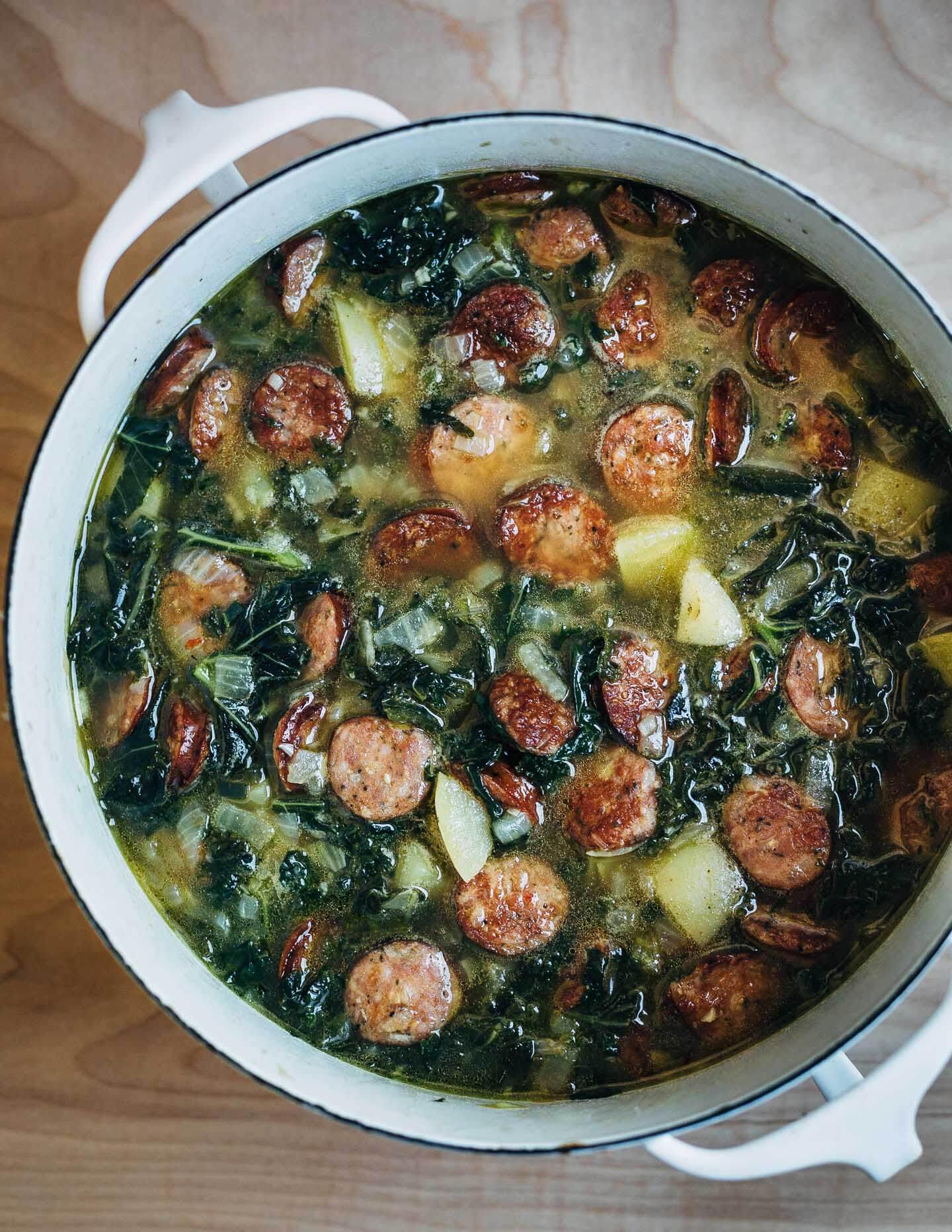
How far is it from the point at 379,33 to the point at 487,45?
0.93ft

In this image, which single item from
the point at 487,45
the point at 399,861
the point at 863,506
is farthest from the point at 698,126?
the point at 399,861

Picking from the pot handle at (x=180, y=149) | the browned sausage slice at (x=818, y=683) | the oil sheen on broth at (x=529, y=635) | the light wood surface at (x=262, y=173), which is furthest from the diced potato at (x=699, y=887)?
the pot handle at (x=180, y=149)

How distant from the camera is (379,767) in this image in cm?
244

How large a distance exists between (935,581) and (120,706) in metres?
1.93

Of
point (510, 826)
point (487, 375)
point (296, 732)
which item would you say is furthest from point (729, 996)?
point (487, 375)

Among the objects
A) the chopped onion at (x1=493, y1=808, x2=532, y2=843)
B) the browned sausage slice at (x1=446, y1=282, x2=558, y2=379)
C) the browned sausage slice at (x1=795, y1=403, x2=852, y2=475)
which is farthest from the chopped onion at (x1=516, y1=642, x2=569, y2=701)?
the browned sausage slice at (x1=795, y1=403, x2=852, y2=475)

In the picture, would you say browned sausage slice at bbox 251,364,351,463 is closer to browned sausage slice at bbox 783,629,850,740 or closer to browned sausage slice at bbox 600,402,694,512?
browned sausage slice at bbox 600,402,694,512

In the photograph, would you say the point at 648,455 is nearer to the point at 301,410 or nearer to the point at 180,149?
the point at 301,410

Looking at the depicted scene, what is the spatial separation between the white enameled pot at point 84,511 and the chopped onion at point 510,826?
24.2 inches

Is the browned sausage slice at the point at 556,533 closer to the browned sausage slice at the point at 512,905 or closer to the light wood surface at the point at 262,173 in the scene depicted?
the browned sausage slice at the point at 512,905

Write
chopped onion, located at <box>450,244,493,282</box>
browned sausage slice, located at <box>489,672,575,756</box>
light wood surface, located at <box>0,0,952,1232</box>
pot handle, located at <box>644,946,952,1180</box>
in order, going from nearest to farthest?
pot handle, located at <box>644,946,952,1180</box>
browned sausage slice, located at <box>489,672,575,756</box>
chopped onion, located at <box>450,244,493,282</box>
light wood surface, located at <box>0,0,952,1232</box>

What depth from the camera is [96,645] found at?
101 inches

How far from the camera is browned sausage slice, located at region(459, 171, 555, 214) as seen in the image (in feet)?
8.13

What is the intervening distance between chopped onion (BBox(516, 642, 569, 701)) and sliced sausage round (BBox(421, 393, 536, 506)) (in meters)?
0.37
